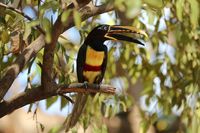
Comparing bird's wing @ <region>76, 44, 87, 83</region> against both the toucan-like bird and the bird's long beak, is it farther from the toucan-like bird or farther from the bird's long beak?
the bird's long beak

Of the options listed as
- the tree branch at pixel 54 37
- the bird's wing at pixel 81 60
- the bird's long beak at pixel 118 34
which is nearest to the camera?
the tree branch at pixel 54 37

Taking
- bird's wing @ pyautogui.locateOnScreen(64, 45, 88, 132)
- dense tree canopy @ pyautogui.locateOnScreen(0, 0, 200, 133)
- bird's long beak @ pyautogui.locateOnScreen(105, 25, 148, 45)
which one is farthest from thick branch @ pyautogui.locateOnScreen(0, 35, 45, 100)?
bird's wing @ pyautogui.locateOnScreen(64, 45, 88, 132)

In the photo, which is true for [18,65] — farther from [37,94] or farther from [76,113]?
[76,113]

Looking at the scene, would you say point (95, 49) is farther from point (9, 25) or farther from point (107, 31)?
point (9, 25)

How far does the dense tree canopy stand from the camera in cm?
172

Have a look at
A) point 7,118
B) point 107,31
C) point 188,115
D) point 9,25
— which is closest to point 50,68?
point 9,25

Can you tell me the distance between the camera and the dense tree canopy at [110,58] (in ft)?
5.64

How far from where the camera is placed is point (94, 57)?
245 centimetres

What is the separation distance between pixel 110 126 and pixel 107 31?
2.26 metres

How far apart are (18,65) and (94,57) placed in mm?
653

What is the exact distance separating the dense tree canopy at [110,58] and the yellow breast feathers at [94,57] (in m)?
0.09

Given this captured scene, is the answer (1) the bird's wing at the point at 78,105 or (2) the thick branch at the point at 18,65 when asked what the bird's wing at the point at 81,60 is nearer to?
(1) the bird's wing at the point at 78,105

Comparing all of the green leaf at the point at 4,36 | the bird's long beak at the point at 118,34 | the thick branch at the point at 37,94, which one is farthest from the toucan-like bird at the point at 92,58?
the green leaf at the point at 4,36

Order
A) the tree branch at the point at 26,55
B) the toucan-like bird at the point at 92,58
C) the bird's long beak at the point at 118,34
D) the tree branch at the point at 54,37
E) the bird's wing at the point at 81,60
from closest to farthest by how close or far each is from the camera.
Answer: the tree branch at the point at 54,37
the tree branch at the point at 26,55
the bird's long beak at the point at 118,34
the toucan-like bird at the point at 92,58
the bird's wing at the point at 81,60
